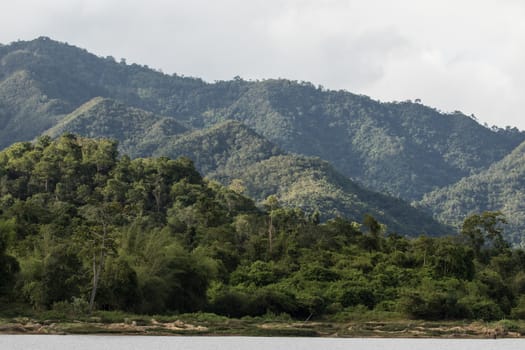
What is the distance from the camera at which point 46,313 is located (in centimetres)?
4528

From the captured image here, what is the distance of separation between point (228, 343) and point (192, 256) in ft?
38.8

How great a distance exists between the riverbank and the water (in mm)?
845

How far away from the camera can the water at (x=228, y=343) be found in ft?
128

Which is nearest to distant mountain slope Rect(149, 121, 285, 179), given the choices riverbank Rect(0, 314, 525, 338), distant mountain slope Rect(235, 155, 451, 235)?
distant mountain slope Rect(235, 155, 451, 235)

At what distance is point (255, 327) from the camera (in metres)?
47.9

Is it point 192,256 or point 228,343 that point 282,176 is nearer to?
point 192,256

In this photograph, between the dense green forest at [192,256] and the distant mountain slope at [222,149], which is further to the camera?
the distant mountain slope at [222,149]

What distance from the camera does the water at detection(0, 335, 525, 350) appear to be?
3894cm

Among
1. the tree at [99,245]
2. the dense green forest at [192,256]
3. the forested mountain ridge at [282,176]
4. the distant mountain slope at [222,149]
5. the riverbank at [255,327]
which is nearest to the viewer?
the riverbank at [255,327]

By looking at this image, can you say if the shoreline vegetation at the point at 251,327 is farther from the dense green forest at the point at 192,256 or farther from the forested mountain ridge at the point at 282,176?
the forested mountain ridge at the point at 282,176

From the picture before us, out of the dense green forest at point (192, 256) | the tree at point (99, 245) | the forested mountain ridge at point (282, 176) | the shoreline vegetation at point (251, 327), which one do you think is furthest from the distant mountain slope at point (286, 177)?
the tree at point (99, 245)

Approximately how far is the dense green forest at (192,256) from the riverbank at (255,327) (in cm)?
257

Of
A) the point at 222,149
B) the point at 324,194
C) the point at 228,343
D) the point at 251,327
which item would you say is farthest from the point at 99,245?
the point at 222,149

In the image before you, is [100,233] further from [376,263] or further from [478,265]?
[478,265]
